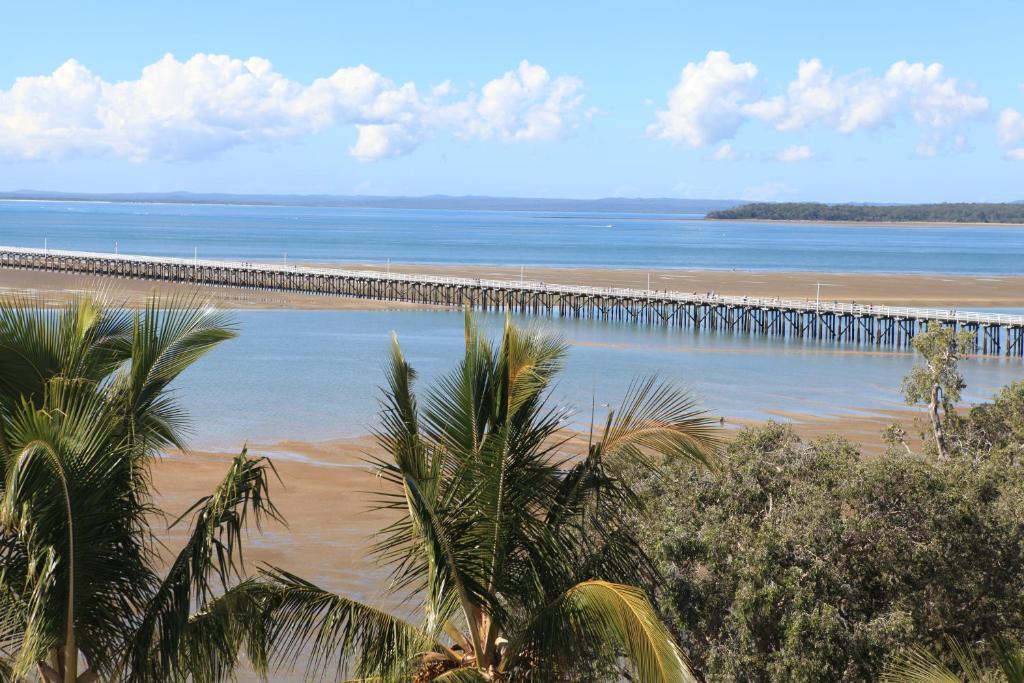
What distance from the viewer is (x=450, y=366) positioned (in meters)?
45.5

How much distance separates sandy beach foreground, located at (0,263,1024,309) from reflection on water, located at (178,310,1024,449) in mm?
9441

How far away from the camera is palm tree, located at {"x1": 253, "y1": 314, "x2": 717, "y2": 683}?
22.0 ft

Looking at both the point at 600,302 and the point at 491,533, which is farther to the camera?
the point at 600,302

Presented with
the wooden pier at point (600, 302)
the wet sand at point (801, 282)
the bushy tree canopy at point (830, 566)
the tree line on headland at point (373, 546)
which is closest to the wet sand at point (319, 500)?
the bushy tree canopy at point (830, 566)

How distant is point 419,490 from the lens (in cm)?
666

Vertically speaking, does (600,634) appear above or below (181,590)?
below

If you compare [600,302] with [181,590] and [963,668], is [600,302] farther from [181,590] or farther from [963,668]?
[181,590]

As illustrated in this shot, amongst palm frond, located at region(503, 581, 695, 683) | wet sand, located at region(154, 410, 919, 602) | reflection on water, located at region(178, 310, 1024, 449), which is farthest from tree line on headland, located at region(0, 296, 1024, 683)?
reflection on water, located at region(178, 310, 1024, 449)

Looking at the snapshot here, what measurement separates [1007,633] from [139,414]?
7740 millimetres

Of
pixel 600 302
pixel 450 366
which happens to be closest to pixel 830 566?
pixel 450 366

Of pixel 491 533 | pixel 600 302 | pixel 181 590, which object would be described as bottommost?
pixel 600 302

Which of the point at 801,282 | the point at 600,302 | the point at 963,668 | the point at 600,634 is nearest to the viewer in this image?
the point at 600,634

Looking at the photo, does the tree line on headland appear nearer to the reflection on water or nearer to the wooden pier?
the reflection on water

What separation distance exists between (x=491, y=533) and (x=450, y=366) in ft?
127
